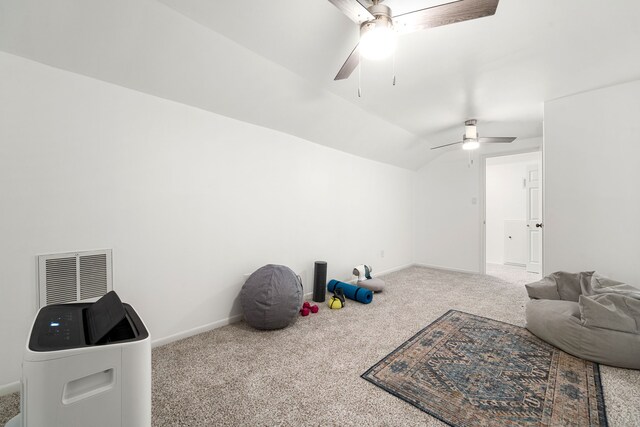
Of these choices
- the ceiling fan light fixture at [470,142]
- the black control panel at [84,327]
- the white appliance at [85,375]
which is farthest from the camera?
the ceiling fan light fixture at [470,142]

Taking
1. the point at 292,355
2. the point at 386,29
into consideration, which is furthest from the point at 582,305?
the point at 386,29

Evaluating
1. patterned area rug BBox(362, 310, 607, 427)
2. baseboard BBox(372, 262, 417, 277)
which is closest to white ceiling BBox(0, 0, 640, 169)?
patterned area rug BBox(362, 310, 607, 427)

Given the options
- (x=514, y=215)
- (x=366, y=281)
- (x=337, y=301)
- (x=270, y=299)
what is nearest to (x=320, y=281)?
(x=337, y=301)

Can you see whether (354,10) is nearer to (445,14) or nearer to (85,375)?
(445,14)

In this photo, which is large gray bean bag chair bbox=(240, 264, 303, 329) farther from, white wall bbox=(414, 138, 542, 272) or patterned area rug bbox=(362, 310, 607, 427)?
white wall bbox=(414, 138, 542, 272)

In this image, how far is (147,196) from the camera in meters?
2.27

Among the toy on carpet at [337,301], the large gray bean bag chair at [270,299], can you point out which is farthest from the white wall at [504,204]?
the large gray bean bag chair at [270,299]

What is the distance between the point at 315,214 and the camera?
3.76 meters

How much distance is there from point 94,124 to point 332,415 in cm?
261

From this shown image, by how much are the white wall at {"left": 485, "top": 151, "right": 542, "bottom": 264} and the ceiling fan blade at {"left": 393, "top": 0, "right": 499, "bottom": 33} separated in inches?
209

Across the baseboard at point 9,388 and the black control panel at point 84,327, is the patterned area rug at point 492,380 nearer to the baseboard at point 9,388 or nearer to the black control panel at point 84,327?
the black control panel at point 84,327

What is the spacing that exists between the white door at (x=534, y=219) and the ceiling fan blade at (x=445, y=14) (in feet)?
18.3

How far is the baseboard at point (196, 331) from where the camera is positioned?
7.58 feet

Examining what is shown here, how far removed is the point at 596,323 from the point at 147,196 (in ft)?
12.3
